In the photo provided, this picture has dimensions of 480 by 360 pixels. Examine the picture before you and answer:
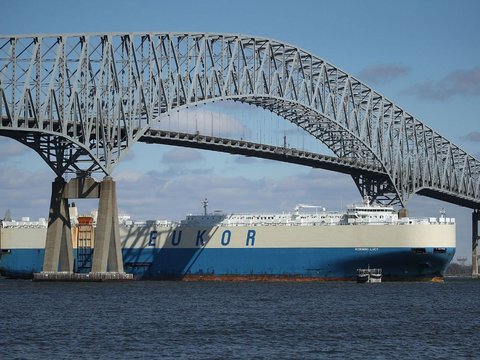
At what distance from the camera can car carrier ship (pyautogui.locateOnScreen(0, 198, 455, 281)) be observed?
4380 inches

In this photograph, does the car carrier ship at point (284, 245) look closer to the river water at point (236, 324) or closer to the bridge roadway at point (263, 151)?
the bridge roadway at point (263, 151)

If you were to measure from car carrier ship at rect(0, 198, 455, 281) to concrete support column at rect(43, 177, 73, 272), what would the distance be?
1532 centimetres

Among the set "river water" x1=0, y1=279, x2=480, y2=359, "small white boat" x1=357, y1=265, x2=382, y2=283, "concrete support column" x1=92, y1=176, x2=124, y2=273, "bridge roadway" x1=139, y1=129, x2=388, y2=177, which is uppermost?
"bridge roadway" x1=139, y1=129, x2=388, y2=177

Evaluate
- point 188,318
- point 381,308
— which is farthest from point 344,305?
point 188,318

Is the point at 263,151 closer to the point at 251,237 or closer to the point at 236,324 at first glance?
the point at 251,237

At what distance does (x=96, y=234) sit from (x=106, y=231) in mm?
1061

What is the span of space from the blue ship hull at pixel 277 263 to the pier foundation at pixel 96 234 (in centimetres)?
1664

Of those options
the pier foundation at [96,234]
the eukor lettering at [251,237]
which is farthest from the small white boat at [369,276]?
the pier foundation at [96,234]

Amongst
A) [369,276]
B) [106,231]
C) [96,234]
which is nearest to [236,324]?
[106,231]

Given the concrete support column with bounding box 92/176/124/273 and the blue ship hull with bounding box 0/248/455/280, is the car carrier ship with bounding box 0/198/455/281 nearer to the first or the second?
the blue ship hull with bounding box 0/248/455/280

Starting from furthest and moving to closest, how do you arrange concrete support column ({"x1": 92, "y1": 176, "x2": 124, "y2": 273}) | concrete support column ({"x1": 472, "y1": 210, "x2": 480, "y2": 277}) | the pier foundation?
1. concrete support column ({"x1": 472, "y1": 210, "x2": 480, "y2": 277})
2. the pier foundation
3. concrete support column ({"x1": 92, "y1": 176, "x2": 124, "y2": 273})

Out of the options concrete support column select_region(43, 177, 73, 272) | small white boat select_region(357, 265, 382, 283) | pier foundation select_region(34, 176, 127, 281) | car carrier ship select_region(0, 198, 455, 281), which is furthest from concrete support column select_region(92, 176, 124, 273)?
small white boat select_region(357, 265, 382, 283)

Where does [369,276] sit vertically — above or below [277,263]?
below

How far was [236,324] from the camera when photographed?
5956 cm
